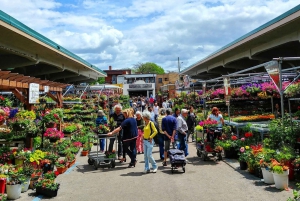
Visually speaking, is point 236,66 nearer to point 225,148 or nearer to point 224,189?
point 225,148

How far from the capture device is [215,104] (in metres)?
20.0

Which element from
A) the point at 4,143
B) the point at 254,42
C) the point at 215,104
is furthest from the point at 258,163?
the point at 254,42

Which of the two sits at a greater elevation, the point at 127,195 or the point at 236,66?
the point at 236,66

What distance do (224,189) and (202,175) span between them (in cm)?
154

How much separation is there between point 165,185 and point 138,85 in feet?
198

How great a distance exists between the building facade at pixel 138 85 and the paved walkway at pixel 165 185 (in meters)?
58.1

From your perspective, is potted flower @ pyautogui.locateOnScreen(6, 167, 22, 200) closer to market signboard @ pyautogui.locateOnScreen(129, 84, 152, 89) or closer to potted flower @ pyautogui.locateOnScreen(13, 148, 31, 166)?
potted flower @ pyautogui.locateOnScreen(13, 148, 31, 166)

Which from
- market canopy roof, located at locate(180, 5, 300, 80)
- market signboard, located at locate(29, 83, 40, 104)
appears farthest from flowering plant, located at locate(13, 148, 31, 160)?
market canopy roof, located at locate(180, 5, 300, 80)

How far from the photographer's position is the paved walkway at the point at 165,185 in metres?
7.01

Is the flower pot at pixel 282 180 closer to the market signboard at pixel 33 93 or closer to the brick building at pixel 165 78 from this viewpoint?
the market signboard at pixel 33 93

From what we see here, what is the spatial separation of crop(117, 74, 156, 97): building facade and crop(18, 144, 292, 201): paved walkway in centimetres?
5809

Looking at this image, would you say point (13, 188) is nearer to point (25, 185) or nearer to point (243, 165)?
point (25, 185)

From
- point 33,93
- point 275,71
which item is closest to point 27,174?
point 33,93

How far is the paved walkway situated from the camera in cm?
701
